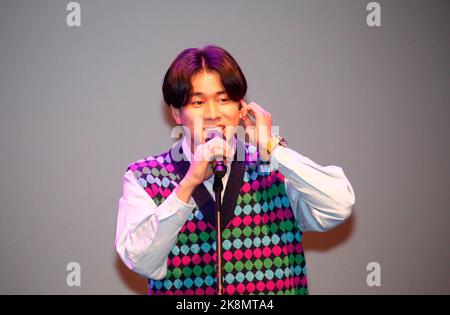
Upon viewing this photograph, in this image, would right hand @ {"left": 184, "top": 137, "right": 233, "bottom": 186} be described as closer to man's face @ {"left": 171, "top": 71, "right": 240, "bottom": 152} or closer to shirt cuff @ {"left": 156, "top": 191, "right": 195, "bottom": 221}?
shirt cuff @ {"left": 156, "top": 191, "right": 195, "bottom": 221}

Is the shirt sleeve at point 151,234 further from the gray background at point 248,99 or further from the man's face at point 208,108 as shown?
the gray background at point 248,99

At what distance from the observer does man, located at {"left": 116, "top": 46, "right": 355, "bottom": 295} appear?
5.09 ft

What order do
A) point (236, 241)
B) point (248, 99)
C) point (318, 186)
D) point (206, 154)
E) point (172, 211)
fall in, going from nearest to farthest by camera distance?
1. point (206, 154)
2. point (172, 211)
3. point (318, 186)
4. point (236, 241)
5. point (248, 99)

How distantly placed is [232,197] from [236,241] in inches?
5.9

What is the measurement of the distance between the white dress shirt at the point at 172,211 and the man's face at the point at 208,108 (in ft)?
0.60

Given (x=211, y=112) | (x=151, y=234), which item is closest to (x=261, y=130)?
(x=211, y=112)

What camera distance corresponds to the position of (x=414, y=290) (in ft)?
8.95

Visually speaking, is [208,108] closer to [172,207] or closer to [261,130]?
[261,130]

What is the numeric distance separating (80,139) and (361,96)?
1487 mm

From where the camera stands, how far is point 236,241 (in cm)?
167

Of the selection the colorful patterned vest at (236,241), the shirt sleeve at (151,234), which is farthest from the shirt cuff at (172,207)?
the colorful patterned vest at (236,241)

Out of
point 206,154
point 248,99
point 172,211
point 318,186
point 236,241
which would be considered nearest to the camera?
point 206,154
